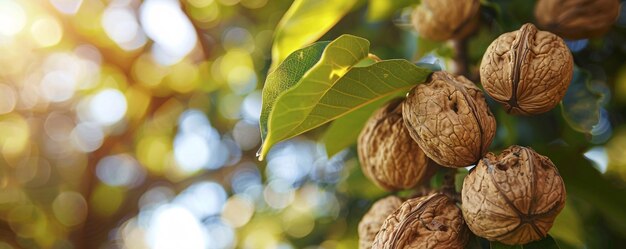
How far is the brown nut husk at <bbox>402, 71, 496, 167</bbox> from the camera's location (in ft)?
3.06

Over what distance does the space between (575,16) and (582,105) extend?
0.65 ft

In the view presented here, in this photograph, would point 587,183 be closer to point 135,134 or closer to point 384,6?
point 384,6

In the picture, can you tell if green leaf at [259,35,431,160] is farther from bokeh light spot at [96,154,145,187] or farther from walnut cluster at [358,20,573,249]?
bokeh light spot at [96,154,145,187]

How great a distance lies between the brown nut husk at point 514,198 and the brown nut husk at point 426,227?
0.09 feet

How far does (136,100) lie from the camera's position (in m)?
2.64

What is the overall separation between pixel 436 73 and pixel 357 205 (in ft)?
3.38

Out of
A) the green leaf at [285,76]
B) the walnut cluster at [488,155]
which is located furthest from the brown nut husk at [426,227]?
the green leaf at [285,76]

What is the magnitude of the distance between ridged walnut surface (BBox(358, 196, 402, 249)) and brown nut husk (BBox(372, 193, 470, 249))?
→ 11 cm

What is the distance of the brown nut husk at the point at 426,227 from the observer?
3.02 feet

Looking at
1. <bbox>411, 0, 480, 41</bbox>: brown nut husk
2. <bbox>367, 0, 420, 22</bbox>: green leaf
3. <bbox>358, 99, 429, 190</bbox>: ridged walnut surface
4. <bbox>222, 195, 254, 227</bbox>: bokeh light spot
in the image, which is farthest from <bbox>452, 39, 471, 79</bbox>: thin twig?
<bbox>222, 195, 254, 227</bbox>: bokeh light spot

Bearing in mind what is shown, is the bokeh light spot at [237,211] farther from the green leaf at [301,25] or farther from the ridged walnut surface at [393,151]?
the ridged walnut surface at [393,151]

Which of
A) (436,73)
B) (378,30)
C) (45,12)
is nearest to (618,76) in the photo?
(378,30)

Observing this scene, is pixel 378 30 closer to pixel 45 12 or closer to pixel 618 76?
pixel 618 76

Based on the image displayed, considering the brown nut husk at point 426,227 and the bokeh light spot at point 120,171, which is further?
the bokeh light spot at point 120,171
